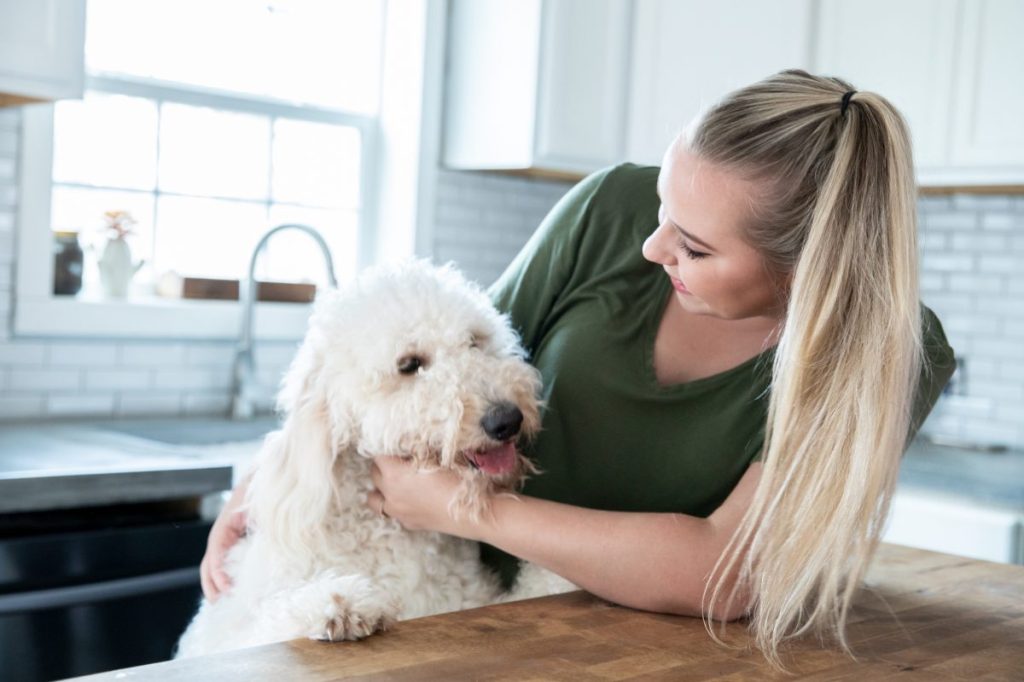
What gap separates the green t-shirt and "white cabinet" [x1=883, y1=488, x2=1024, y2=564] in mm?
1442

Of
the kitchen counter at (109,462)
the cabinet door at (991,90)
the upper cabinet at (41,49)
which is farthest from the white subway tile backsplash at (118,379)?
the cabinet door at (991,90)

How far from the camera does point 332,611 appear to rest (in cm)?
116

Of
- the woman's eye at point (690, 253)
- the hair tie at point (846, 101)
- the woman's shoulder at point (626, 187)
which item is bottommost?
the woman's eye at point (690, 253)

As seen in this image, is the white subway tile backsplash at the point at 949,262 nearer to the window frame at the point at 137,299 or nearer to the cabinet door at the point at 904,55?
the cabinet door at the point at 904,55

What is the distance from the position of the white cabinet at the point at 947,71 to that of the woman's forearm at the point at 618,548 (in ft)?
7.14

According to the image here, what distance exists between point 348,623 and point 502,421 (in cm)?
39

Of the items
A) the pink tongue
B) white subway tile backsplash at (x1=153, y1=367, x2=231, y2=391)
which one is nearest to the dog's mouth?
the pink tongue

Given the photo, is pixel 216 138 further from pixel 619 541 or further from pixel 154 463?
pixel 619 541


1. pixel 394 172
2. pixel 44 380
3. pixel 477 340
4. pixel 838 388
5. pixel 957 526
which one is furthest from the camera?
pixel 394 172

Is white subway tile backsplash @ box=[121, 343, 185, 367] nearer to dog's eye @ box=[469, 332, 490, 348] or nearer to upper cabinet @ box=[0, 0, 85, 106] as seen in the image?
upper cabinet @ box=[0, 0, 85, 106]

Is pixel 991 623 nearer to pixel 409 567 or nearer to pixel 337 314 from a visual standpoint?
pixel 409 567

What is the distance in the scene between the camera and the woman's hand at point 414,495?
1.43 meters

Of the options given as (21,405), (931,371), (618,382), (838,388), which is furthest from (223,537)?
(21,405)

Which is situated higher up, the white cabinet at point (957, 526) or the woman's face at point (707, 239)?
the woman's face at point (707, 239)
